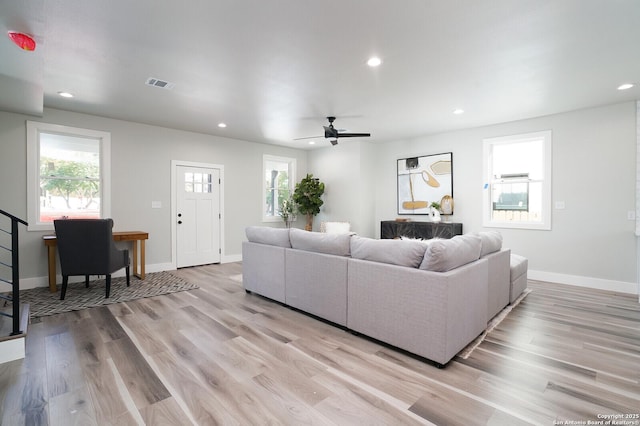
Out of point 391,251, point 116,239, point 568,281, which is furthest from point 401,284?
point 116,239

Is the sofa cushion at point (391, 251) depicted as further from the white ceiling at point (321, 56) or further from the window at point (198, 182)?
the window at point (198, 182)

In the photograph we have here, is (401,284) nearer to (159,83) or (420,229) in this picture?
(159,83)

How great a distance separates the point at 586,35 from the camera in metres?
2.53

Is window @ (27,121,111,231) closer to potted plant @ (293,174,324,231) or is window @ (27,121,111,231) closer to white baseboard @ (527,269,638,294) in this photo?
potted plant @ (293,174,324,231)

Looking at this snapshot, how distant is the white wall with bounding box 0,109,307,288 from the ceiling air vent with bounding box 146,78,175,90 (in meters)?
2.08

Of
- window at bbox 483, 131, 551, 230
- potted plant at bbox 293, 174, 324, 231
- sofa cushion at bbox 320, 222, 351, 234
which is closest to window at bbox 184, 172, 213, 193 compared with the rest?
potted plant at bbox 293, 174, 324, 231

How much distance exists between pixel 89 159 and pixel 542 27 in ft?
20.2

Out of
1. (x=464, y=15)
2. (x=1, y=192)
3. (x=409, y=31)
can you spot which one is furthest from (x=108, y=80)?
(x=464, y=15)

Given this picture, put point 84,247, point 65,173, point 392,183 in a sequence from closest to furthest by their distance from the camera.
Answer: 1. point 84,247
2. point 65,173
3. point 392,183

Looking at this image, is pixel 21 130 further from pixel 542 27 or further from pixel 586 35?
pixel 586 35

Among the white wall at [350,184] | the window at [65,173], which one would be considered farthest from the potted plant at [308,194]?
the window at [65,173]

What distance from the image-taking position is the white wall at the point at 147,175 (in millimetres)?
4332

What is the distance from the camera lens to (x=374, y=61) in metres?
3.02

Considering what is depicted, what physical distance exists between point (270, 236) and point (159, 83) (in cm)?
221
